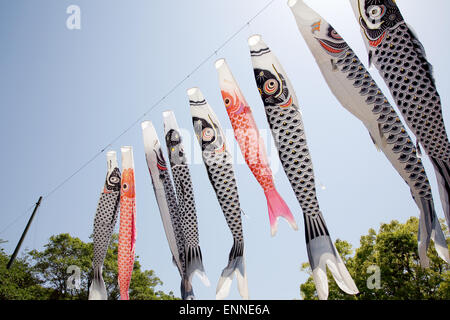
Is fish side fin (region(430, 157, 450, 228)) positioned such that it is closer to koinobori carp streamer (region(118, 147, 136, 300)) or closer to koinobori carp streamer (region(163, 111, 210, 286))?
koinobori carp streamer (region(163, 111, 210, 286))

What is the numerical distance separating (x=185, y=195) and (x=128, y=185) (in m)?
1.71

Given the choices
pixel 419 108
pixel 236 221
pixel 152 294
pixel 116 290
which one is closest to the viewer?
pixel 419 108

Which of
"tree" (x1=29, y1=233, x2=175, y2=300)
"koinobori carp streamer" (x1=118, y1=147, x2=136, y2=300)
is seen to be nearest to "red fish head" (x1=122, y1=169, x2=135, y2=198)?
"koinobori carp streamer" (x1=118, y1=147, x2=136, y2=300)

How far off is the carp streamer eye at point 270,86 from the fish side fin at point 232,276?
2.87 meters

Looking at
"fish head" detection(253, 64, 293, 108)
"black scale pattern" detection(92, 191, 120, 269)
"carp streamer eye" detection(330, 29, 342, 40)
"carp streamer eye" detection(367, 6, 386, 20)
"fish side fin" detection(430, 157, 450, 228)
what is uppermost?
"carp streamer eye" detection(330, 29, 342, 40)

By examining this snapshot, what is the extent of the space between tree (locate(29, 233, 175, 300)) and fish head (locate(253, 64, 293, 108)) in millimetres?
15476

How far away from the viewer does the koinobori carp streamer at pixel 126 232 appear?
809 centimetres

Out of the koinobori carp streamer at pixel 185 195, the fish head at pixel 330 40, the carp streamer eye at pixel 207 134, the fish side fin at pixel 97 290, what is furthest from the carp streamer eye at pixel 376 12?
the fish side fin at pixel 97 290

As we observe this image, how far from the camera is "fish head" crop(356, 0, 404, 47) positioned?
5031 millimetres

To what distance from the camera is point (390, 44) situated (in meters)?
4.97
